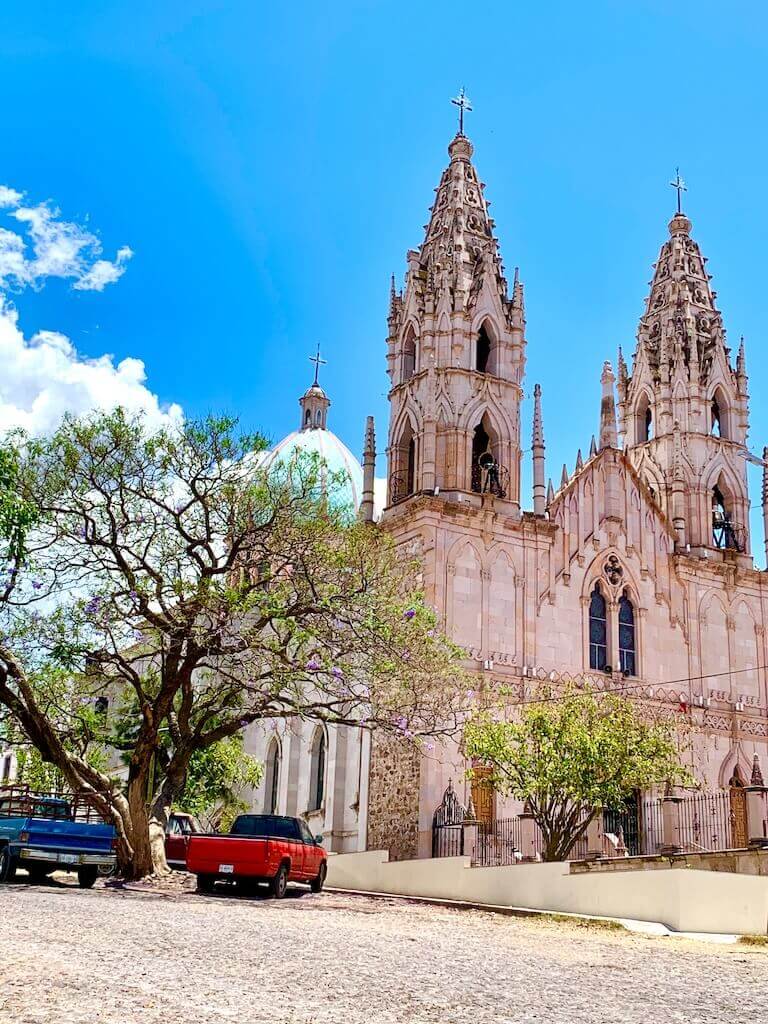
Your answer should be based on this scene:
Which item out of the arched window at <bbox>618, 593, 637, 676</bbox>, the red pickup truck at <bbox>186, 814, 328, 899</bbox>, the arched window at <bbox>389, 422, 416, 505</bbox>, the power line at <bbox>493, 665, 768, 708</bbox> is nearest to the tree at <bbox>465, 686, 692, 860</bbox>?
the power line at <bbox>493, 665, 768, 708</bbox>

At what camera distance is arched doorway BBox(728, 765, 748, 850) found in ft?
111

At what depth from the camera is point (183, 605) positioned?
72.0 feet

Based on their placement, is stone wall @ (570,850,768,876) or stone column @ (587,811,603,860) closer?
stone wall @ (570,850,768,876)

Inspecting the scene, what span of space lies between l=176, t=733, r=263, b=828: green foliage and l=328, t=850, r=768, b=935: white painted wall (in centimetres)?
797

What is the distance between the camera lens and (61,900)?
16172 millimetres

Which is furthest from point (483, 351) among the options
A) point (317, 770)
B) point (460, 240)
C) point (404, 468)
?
point (317, 770)

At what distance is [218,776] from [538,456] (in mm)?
14454

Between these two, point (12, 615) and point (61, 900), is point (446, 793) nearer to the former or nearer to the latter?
point (12, 615)

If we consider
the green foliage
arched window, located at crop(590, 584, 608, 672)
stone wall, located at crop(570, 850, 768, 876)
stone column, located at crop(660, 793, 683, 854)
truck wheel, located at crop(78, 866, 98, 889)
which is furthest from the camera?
the green foliage

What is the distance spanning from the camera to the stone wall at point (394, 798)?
101 ft

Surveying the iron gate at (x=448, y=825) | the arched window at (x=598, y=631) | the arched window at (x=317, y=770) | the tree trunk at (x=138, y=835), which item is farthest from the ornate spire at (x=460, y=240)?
the tree trunk at (x=138, y=835)

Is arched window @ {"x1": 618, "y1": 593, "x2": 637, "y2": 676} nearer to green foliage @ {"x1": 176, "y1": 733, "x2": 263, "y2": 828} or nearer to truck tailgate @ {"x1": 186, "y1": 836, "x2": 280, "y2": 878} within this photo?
green foliage @ {"x1": 176, "y1": 733, "x2": 263, "y2": 828}

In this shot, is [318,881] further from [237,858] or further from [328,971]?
[328,971]

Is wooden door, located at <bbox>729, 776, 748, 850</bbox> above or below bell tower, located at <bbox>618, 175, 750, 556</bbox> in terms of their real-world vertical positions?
below
